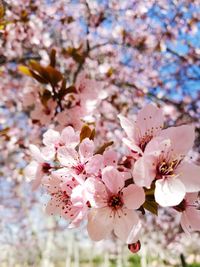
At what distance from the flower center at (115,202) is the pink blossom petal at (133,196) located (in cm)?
4

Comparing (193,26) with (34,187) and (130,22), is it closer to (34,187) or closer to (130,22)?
(130,22)

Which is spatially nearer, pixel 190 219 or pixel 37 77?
pixel 190 219

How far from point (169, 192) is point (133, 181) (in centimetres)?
13

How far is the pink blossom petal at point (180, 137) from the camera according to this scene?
1075 millimetres

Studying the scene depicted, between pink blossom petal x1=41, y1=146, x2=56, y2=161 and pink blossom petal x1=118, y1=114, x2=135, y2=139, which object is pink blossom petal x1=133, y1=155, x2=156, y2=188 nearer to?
pink blossom petal x1=118, y1=114, x2=135, y2=139

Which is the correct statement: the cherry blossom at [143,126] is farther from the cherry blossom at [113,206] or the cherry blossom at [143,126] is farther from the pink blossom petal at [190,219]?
the pink blossom petal at [190,219]

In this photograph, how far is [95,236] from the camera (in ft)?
3.54

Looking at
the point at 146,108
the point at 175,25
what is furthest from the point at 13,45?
the point at 146,108

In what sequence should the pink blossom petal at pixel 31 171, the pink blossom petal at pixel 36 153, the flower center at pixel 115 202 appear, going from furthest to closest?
the pink blossom petal at pixel 31 171, the pink blossom petal at pixel 36 153, the flower center at pixel 115 202

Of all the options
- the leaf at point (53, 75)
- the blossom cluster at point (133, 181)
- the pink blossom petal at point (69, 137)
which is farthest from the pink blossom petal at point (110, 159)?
the leaf at point (53, 75)

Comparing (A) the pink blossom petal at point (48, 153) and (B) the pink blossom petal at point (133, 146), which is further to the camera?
(A) the pink blossom petal at point (48, 153)

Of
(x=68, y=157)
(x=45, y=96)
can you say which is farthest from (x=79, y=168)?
(x=45, y=96)

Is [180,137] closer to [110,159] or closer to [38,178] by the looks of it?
[110,159]

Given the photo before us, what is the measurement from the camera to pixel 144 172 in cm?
98
